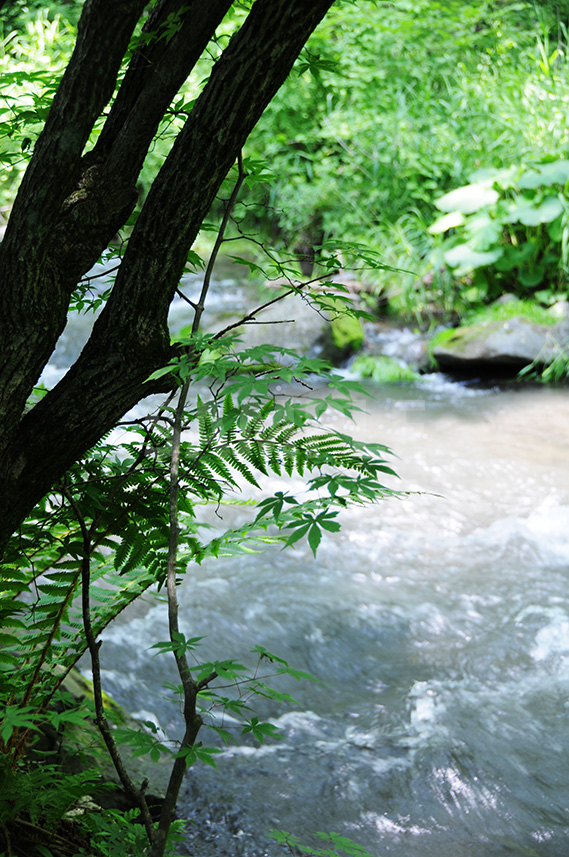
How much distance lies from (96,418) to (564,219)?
6.14m

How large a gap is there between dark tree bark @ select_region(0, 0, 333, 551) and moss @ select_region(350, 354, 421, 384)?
217 inches

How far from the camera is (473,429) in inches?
211

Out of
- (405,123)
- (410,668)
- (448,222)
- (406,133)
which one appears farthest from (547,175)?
(410,668)

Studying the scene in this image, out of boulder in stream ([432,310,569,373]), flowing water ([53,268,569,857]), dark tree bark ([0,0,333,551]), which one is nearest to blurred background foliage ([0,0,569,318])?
boulder in stream ([432,310,569,373])

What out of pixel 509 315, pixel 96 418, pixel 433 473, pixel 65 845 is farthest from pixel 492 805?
pixel 509 315

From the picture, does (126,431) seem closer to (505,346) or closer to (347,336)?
(505,346)

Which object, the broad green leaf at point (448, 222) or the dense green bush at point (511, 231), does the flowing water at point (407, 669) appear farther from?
the broad green leaf at point (448, 222)

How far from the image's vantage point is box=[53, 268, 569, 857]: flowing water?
1.98m

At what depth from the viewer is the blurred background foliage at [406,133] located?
7062 millimetres

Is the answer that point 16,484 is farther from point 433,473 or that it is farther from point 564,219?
point 564,219

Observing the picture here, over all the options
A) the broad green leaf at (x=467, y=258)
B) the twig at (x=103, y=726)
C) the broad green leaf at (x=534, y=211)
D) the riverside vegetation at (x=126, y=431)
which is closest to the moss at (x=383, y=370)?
the broad green leaf at (x=467, y=258)

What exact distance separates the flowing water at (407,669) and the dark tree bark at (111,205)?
0.60 meters

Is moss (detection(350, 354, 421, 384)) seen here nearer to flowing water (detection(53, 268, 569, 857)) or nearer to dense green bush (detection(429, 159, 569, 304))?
dense green bush (detection(429, 159, 569, 304))

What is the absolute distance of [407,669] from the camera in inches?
109
